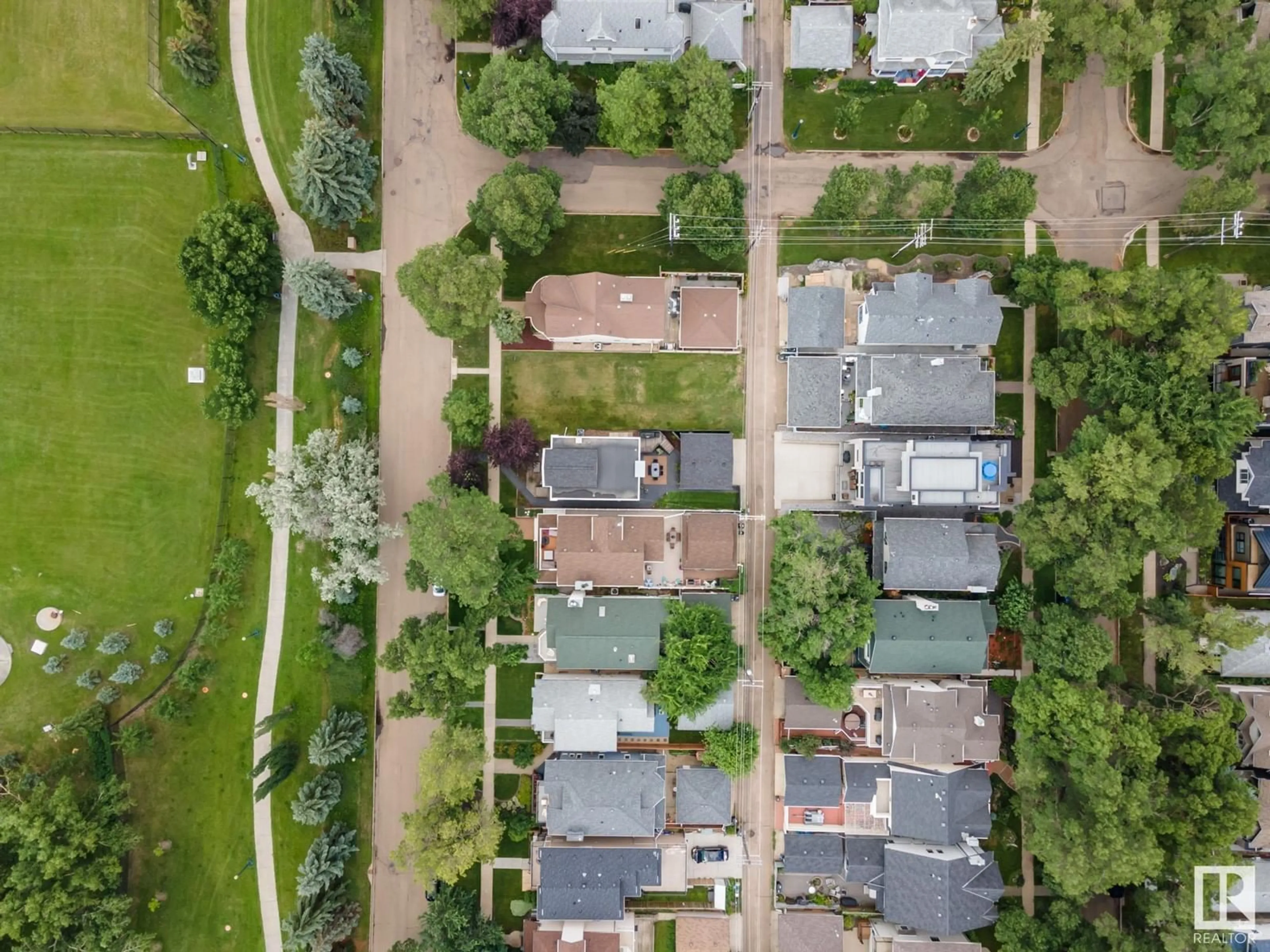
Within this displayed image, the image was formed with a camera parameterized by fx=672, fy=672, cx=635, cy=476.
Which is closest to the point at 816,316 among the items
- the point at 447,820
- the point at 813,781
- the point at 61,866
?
the point at 813,781

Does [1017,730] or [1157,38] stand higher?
[1157,38]

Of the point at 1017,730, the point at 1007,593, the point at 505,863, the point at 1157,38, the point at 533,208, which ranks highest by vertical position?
the point at 1157,38

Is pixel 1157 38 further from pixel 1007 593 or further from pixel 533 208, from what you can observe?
pixel 533 208

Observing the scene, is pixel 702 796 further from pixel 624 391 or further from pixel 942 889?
pixel 624 391

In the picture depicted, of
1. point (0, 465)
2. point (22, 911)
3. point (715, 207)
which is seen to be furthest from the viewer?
point (0, 465)

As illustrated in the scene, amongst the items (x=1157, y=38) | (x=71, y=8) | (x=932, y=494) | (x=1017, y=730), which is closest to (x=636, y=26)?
(x=1157, y=38)

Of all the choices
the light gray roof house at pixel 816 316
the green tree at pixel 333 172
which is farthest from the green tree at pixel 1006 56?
the green tree at pixel 333 172

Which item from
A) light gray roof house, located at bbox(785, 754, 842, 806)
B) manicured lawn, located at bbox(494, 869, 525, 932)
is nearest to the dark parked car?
light gray roof house, located at bbox(785, 754, 842, 806)
